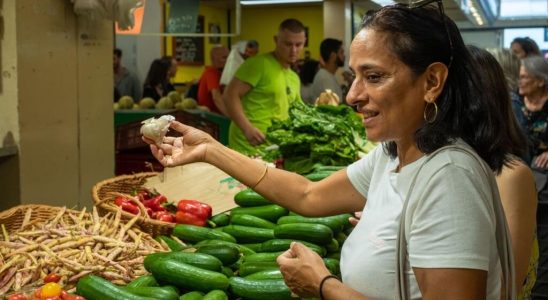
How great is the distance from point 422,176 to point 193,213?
7.03ft

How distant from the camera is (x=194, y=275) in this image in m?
2.91

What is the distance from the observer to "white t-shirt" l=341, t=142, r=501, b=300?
6.25 feet

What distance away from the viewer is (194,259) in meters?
3.06

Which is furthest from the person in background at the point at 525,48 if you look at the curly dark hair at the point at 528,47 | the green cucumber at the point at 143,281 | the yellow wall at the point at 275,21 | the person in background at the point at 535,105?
the yellow wall at the point at 275,21

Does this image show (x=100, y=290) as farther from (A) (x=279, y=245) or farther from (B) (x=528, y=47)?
(B) (x=528, y=47)

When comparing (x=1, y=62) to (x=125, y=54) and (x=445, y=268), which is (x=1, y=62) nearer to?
(x=445, y=268)

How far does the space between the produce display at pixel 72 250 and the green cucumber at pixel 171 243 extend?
0.16ft

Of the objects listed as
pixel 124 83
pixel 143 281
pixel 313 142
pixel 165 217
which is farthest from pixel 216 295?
pixel 124 83

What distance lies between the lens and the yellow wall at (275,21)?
20.4 metres

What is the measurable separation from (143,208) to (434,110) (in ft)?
7.06

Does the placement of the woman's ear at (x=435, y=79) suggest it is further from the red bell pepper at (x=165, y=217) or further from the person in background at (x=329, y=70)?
the person in background at (x=329, y=70)

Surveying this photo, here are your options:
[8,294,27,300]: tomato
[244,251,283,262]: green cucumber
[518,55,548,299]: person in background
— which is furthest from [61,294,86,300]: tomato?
[518,55,548,299]: person in background

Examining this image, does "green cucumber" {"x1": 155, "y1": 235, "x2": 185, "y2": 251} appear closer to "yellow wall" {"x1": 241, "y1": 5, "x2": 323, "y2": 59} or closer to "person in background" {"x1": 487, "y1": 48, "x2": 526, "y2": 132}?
"person in background" {"x1": 487, "y1": 48, "x2": 526, "y2": 132}

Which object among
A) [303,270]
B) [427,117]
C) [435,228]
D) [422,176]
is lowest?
[303,270]
